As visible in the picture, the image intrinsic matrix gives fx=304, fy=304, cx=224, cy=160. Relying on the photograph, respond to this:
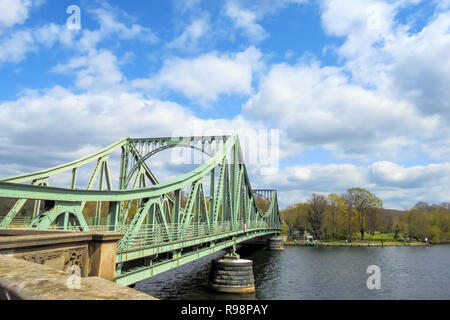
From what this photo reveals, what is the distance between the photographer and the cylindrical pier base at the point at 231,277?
72.0ft

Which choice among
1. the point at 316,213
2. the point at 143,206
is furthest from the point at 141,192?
the point at 316,213

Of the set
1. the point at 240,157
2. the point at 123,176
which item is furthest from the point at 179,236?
the point at 240,157

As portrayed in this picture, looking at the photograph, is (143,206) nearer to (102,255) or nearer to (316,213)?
(102,255)

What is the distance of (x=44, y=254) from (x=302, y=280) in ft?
88.2

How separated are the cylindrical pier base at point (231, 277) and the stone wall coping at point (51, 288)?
2026 cm

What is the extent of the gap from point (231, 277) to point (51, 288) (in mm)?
20920

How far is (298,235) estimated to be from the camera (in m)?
82.7

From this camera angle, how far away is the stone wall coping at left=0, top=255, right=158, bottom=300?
7.86ft

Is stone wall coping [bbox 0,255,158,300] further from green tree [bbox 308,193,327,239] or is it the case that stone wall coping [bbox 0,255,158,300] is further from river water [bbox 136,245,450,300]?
green tree [bbox 308,193,327,239]

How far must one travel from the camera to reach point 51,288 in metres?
2.52

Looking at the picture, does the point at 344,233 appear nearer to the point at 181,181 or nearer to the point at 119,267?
the point at 181,181

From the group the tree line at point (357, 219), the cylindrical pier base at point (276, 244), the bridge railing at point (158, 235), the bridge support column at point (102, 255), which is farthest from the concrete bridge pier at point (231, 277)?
the tree line at point (357, 219)

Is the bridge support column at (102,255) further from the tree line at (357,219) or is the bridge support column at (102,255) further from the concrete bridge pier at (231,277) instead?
the tree line at (357,219)

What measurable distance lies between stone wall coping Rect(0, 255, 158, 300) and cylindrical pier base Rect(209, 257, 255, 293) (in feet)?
66.5
